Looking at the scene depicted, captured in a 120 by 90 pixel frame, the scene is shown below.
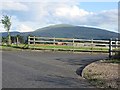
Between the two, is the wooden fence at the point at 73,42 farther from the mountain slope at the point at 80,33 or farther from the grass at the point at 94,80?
the mountain slope at the point at 80,33

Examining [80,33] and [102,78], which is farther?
[80,33]

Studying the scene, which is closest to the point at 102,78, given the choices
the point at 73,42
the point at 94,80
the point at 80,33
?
the point at 94,80

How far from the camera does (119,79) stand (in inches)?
464

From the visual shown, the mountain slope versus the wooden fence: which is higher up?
the mountain slope

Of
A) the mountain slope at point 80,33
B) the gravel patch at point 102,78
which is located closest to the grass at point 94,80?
the gravel patch at point 102,78

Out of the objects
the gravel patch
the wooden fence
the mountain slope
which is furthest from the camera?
the mountain slope

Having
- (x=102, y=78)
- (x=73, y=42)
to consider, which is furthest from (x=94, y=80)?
(x=73, y=42)

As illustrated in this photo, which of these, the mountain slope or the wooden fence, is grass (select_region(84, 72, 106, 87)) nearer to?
the wooden fence

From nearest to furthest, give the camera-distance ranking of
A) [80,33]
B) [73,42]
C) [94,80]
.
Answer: [94,80] → [73,42] → [80,33]

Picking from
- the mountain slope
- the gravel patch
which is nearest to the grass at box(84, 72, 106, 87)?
the gravel patch

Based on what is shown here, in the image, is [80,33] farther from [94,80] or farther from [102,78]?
[94,80]

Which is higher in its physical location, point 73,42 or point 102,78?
point 73,42

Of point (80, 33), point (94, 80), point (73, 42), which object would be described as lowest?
point (94, 80)

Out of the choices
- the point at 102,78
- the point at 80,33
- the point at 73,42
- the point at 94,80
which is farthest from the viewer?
the point at 80,33
